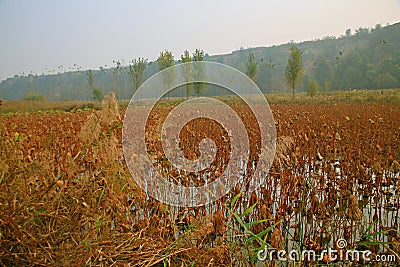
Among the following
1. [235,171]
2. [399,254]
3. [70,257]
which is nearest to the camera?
[70,257]

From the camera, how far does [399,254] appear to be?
239 centimetres

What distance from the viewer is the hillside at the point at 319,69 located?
48156mm

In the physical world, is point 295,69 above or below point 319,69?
below

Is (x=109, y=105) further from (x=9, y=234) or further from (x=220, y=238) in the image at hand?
(x=220, y=238)

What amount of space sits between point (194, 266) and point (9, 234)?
128 centimetres

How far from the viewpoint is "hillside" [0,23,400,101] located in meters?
48.2

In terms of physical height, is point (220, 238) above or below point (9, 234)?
below

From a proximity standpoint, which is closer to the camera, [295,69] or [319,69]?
[295,69]

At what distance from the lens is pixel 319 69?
209 ft

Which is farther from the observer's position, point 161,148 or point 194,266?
point 161,148

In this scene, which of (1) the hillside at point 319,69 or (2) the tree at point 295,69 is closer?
(2) the tree at point 295,69

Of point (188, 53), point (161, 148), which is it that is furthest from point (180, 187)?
point (188, 53)

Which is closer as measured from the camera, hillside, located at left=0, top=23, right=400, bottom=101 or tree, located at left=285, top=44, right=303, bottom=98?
tree, located at left=285, top=44, right=303, bottom=98

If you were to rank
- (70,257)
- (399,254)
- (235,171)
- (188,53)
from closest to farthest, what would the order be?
1. (70,257)
2. (399,254)
3. (235,171)
4. (188,53)
